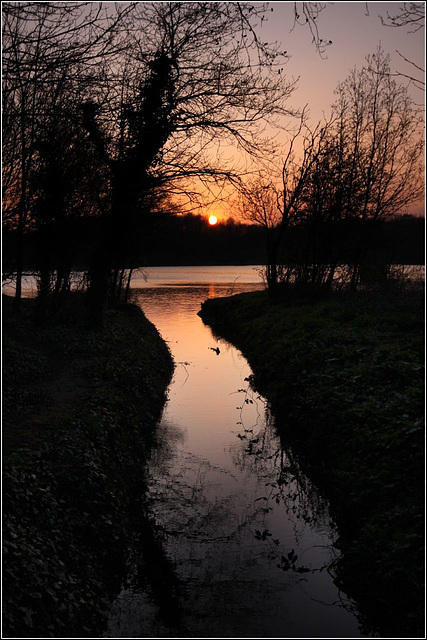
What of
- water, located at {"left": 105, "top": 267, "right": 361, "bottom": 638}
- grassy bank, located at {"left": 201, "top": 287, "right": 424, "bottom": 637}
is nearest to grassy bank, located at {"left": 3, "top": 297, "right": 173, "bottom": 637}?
water, located at {"left": 105, "top": 267, "right": 361, "bottom": 638}

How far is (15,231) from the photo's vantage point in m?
22.1

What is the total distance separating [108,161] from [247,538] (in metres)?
16.7

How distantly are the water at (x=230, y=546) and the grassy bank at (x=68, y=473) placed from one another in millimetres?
538

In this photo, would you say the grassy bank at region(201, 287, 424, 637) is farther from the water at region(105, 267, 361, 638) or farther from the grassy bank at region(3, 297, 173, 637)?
the grassy bank at region(3, 297, 173, 637)

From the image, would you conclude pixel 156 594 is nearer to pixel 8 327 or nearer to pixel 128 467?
pixel 128 467

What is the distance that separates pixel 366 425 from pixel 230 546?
3930 millimetres

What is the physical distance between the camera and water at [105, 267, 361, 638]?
→ 25.9ft

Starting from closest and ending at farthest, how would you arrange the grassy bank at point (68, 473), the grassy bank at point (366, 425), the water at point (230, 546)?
the grassy bank at point (68, 473) → the water at point (230, 546) → the grassy bank at point (366, 425)

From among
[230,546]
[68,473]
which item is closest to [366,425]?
[230,546]

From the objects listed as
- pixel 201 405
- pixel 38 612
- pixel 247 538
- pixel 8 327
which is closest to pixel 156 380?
pixel 201 405

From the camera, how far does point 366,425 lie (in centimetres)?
1204

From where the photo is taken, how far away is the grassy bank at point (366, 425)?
8016 mm

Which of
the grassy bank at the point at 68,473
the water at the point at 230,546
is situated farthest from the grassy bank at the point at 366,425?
the grassy bank at the point at 68,473

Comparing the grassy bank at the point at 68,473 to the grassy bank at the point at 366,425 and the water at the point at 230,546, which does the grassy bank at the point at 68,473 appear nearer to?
the water at the point at 230,546
